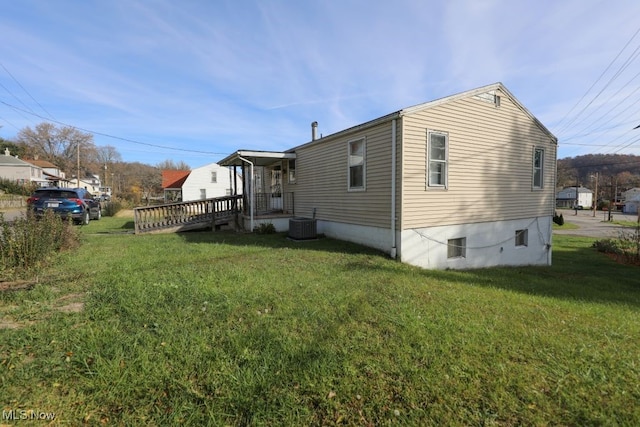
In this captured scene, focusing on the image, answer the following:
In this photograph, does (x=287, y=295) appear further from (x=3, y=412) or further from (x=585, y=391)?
(x=585, y=391)

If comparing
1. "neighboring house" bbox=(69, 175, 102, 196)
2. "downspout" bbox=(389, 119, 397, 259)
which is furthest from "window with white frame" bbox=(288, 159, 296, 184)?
"neighboring house" bbox=(69, 175, 102, 196)

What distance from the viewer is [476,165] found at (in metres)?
9.09

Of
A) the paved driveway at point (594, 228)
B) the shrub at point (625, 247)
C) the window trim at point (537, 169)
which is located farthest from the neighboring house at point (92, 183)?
the paved driveway at point (594, 228)

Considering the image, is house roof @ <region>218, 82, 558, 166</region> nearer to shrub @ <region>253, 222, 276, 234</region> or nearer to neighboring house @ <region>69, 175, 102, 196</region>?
shrub @ <region>253, 222, 276, 234</region>

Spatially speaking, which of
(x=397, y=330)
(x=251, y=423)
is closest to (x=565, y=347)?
(x=397, y=330)

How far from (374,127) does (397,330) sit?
20.2 feet

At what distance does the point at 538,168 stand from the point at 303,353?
12.2 meters

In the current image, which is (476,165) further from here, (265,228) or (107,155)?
(107,155)

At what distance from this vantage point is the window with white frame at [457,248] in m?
8.93

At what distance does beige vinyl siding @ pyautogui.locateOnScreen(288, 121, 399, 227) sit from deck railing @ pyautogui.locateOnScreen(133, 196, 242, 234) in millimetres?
3020

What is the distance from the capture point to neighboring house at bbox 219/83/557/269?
7676 millimetres

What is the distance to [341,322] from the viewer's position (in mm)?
3455

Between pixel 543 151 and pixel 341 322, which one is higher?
pixel 543 151

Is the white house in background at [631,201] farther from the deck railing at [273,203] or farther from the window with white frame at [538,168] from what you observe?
the deck railing at [273,203]
